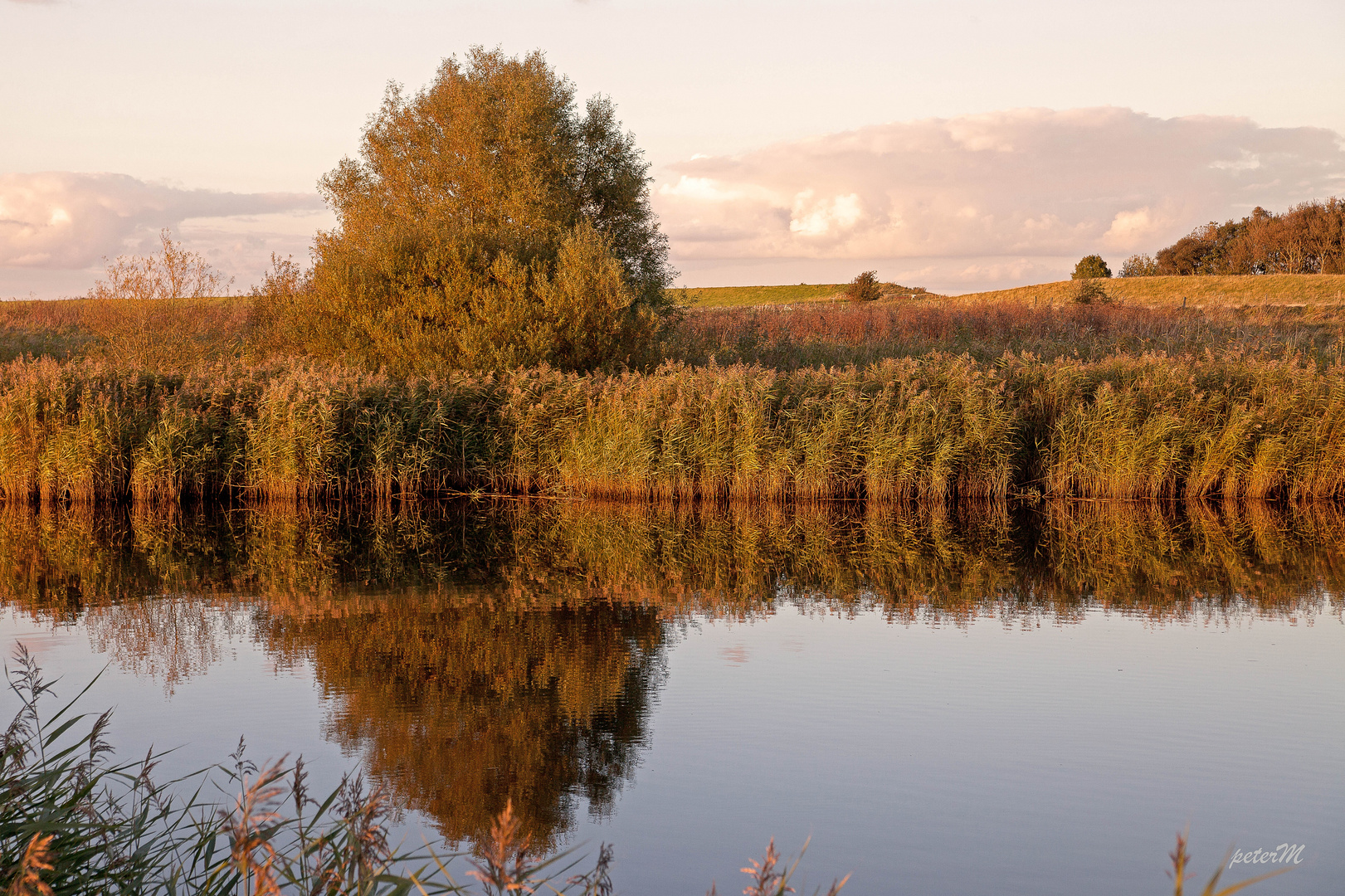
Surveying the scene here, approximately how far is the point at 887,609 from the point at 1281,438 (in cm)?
1047

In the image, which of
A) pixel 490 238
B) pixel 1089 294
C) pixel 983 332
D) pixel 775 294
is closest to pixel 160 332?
pixel 490 238

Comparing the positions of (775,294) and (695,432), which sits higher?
(775,294)

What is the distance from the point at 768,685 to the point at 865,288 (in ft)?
142

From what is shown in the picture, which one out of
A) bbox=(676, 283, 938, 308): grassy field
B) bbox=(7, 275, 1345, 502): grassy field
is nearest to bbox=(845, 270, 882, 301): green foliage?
bbox=(676, 283, 938, 308): grassy field

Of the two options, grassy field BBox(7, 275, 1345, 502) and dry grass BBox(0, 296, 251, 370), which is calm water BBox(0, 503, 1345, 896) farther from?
dry grass BBox(0, 296, 251, 370)

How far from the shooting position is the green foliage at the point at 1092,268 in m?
62.5

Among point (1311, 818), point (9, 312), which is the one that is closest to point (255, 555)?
point (1311, 818)

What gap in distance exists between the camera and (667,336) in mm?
24672

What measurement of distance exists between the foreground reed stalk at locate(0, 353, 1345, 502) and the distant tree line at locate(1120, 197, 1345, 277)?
52.9m

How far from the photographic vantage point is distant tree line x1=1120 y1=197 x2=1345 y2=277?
6400 centimetres

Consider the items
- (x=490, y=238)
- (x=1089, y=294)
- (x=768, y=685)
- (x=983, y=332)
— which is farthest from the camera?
(x=1089, y=294)

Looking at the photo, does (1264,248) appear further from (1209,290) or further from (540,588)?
(540,588)

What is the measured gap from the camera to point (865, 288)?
1905 inches

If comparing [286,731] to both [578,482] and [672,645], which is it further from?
[578,482]
